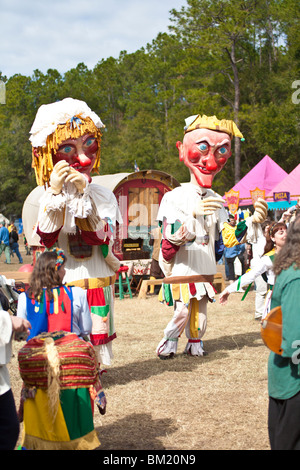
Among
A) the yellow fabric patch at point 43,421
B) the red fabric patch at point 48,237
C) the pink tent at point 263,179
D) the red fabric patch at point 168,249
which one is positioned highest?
the pink tent at point 263,179

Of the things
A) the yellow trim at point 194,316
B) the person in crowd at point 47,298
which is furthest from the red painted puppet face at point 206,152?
the person in crowd at point 47,298

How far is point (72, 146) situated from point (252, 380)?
2678 millimetres

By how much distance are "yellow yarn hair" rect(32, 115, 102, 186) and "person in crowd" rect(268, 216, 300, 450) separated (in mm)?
2421

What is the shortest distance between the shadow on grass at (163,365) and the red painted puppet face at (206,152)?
186 centimetres

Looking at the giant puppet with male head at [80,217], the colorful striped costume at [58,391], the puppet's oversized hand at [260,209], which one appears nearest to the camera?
the colorful striped costume at [58,391]

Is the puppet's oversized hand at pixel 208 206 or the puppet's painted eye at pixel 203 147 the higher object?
Answer: the puppet's painted eye at pixel 203 147

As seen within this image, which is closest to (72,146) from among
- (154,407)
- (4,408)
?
(154,407)

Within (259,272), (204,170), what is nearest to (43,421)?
(259,272)

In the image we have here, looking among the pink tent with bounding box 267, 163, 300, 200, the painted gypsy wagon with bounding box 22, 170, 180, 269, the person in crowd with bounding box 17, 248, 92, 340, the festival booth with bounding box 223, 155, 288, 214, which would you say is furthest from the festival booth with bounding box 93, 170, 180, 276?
the person in crowd with bounding box 17, 248, 92, 340

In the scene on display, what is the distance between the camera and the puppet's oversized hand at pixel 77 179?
4.34m

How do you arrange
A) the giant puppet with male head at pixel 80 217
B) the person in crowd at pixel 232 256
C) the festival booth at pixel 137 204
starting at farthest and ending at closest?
the festival booth at pixel 137 204, the person in crowd at pixel 232 256, the giant puppet with male head at pixel 80 217

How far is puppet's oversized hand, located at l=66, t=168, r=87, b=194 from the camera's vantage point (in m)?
4.34

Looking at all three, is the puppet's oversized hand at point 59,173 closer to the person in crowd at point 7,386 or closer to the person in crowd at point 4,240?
the person in crowd at point 7,386

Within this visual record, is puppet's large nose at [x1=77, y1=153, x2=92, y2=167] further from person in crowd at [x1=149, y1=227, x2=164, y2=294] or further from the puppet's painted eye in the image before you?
person in crowd at [x1=149, y1=227, x2=164, y2=294]
